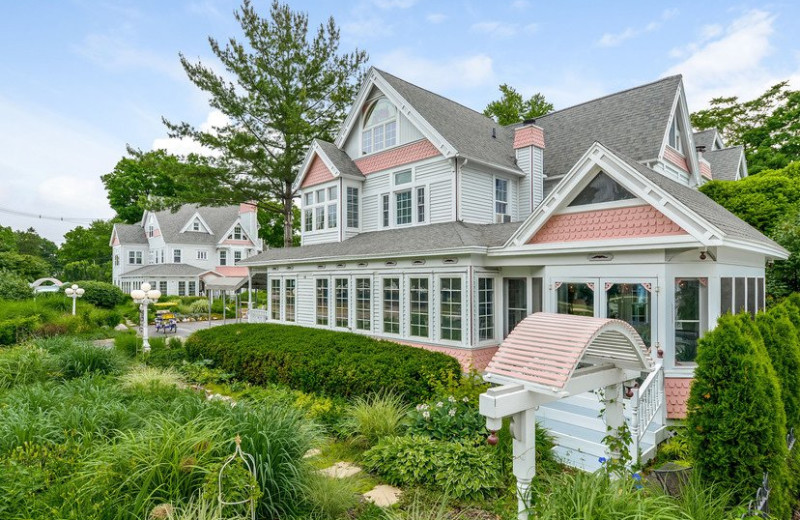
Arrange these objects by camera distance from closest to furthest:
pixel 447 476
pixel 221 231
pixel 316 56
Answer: pixel 447 476
pixel 316 56
pixel 221 231

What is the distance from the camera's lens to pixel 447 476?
17.2 ft

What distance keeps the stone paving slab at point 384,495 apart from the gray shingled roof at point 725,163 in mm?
21214

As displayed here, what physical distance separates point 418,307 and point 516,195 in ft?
18.2

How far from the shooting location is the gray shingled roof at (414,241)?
35.6 feet

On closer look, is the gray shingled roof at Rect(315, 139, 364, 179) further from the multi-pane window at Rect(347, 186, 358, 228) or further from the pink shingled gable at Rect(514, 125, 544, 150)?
the pink shingled gable at Rect(514, 125, 544, 150)

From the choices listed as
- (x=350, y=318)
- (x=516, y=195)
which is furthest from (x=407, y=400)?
(x=516, y=195)

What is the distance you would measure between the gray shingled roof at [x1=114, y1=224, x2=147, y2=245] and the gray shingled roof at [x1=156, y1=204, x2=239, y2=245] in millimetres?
3988

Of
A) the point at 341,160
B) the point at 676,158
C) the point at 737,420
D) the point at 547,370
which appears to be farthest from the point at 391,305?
the point at 676,158

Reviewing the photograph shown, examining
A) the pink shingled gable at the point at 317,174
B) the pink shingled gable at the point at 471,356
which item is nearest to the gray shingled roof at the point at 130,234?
the pink shingled gable at the point at 317,174

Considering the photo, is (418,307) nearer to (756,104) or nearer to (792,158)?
(792,158)

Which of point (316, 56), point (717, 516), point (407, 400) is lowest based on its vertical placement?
point (407, 400)

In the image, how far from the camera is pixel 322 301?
1516 centimetres

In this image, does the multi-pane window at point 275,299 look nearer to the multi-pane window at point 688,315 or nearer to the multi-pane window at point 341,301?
the multi-pane window at point 341,301

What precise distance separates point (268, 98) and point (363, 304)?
1240 centimetres
